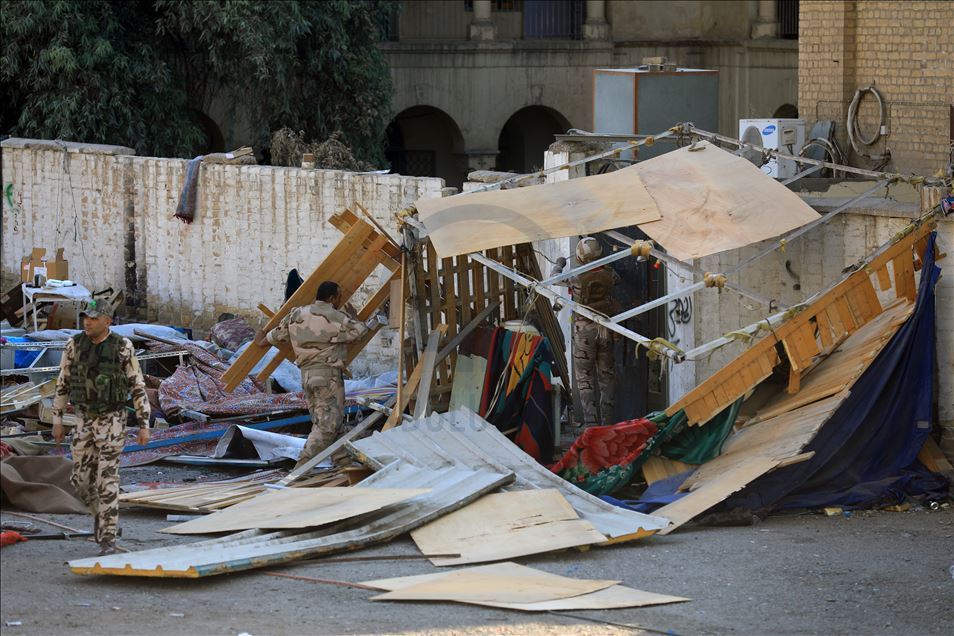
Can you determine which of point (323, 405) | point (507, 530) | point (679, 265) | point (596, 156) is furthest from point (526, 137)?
point (507, 530)

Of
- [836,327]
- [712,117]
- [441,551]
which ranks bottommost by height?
[441,551]

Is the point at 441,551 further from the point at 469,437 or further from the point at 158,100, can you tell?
the point at 158,100

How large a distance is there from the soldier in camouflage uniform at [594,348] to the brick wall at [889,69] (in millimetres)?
4921

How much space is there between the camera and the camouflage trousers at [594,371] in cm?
1352

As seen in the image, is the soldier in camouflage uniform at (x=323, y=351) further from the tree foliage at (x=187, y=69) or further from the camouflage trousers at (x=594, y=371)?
the tree foliage at (x=187, y=69)

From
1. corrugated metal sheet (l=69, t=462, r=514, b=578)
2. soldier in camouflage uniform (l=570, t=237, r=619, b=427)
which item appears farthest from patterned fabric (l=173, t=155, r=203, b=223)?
corrugated metal sheet (l=69, t=462, r=514, b=578)

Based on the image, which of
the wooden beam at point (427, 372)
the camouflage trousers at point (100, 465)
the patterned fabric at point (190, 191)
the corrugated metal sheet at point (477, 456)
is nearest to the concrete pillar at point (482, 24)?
the patterned fabric at point (190, 191)

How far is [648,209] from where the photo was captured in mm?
11398

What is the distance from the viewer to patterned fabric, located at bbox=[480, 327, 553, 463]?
12156mm

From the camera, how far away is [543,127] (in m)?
36.3

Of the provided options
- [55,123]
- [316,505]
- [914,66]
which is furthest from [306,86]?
[316,505]

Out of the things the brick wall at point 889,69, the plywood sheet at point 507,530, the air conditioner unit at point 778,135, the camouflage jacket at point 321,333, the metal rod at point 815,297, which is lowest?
the plywood sheet at point 507,530

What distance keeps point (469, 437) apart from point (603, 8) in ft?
80.1

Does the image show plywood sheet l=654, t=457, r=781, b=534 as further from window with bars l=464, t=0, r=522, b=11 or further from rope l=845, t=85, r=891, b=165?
window with bars l=464, t=0, r=522, b=11
